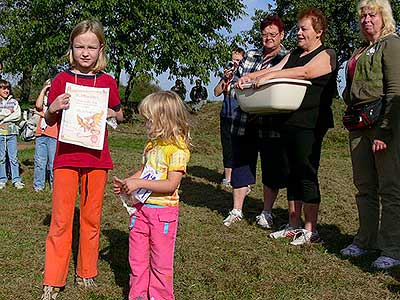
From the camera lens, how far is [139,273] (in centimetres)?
361

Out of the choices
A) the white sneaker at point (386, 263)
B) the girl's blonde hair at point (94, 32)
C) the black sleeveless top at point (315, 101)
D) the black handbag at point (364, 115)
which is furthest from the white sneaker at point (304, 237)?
the girl's blonde hair at point (94, 32)

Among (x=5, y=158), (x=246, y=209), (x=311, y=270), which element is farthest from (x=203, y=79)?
(x=311, y=270)

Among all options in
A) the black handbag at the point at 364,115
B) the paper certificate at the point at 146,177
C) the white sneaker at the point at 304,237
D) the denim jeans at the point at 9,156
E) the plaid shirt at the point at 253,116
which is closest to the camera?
the paper certificate at the point at 146,177

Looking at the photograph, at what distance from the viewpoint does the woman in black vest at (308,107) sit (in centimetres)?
499

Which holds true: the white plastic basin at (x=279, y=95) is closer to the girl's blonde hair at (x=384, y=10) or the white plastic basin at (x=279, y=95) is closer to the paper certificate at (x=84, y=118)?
the girl's blonde hair at (x=384, y=10)

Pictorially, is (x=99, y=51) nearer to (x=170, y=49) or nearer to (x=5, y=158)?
(x=5, y=158)

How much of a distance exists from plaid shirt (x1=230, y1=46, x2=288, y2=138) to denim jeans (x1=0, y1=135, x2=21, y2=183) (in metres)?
3.79

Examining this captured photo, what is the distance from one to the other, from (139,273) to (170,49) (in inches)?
766

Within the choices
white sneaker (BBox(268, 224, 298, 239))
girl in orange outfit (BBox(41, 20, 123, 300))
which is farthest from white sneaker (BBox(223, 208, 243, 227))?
girl in orange outfit (BBox(41, 20, 123, 300))

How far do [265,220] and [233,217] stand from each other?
13.8 inches

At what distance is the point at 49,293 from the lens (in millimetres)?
3852

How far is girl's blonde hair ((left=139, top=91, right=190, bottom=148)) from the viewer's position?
3.58m

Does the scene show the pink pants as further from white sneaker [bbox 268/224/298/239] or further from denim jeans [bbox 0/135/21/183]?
denim jeans [bbox 0/135/21/183]

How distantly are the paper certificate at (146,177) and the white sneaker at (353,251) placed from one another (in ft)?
7.09
